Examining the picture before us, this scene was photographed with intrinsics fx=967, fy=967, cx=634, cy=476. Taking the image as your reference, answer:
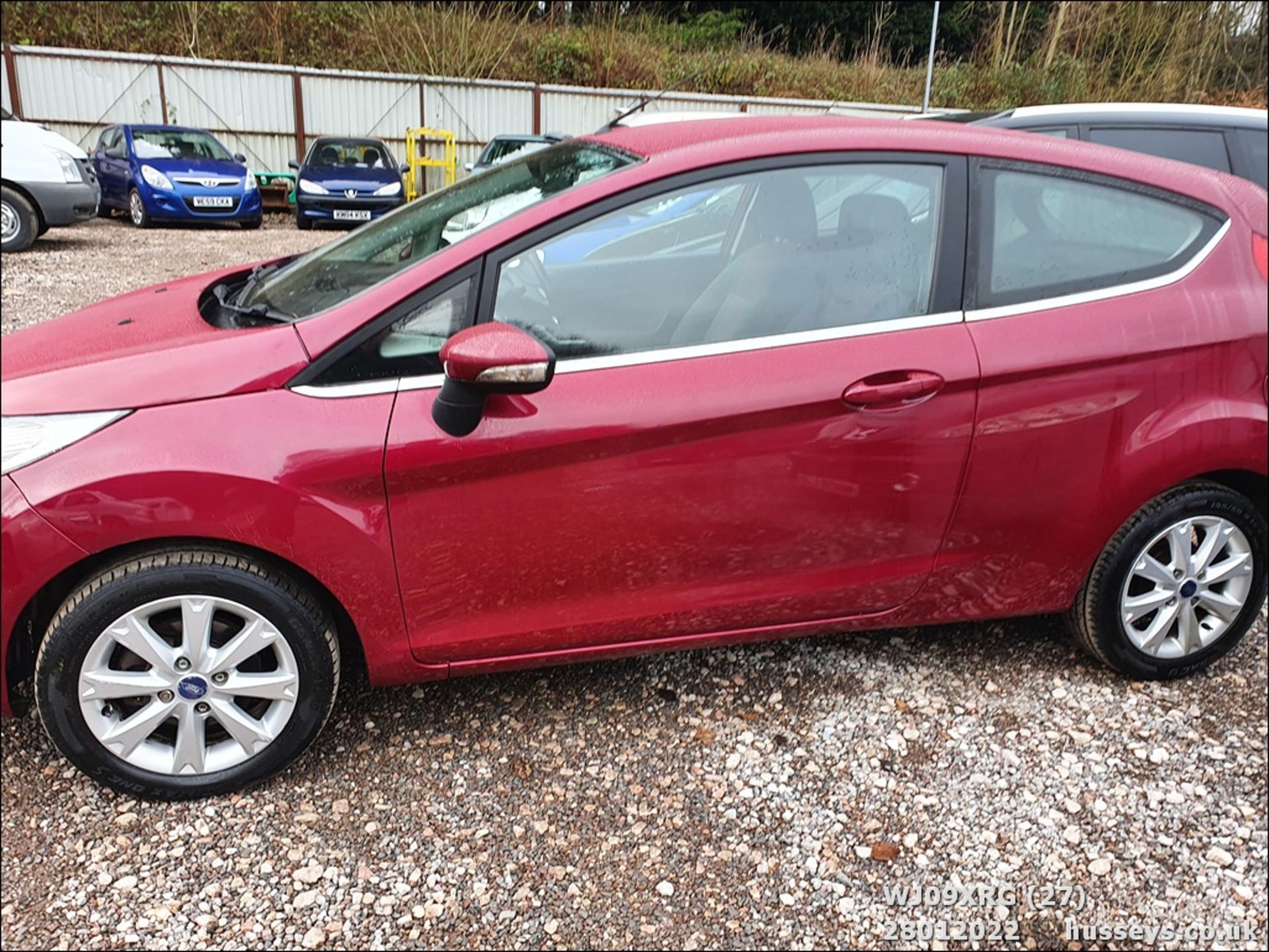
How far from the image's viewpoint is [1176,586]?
272cm

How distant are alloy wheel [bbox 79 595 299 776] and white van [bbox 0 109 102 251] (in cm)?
889

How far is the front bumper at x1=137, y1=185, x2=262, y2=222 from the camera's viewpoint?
12.7m

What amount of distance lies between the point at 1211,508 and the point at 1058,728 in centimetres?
74

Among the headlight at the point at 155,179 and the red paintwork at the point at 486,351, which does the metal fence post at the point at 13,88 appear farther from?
the red paintwork at the point at 486,351

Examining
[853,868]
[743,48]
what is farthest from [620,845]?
[743,48]

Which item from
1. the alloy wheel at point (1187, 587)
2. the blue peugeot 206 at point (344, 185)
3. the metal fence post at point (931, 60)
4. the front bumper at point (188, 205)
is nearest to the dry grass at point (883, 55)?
the metal fence post at point (931, 60)

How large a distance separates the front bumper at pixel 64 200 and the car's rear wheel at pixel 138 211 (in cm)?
345

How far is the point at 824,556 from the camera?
239 cm

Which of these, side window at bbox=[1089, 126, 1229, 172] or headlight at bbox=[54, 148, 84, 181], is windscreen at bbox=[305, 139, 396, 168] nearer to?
headlight at bbox=[54, 148, 84, 181]

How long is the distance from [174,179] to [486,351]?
1285 centimetres

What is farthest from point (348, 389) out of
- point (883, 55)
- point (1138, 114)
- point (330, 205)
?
point (330, 205)

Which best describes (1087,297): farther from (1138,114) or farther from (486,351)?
(486,351)

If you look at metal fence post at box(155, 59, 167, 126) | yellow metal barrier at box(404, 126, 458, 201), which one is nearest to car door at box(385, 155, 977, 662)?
yellow metal barrier at box(404, 126, 458, 201)

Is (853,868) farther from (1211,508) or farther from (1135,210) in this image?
(1135,210)
